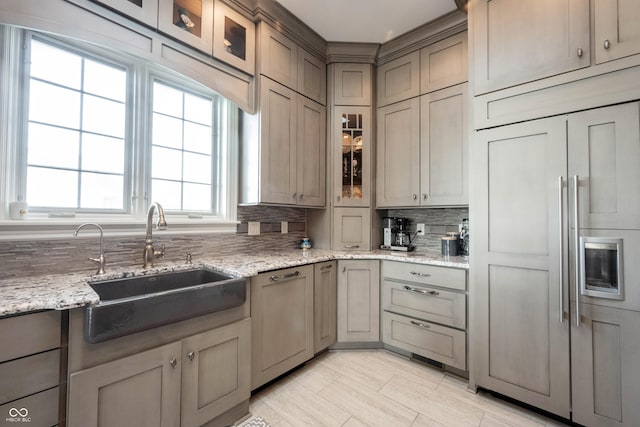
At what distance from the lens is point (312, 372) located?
2.21 meters

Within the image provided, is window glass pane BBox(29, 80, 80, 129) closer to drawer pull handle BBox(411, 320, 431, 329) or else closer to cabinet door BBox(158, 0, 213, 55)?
cabinet door BBox(158, 0, 213, 55)

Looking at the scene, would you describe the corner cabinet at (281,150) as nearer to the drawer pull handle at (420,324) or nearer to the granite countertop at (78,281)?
the granite countertop at (78,281)

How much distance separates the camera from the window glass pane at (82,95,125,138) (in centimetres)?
177

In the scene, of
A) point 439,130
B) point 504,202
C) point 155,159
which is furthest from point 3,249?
point 439,130

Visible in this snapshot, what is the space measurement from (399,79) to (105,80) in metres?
2.45

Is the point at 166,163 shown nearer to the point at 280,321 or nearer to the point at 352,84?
the point at 280,321

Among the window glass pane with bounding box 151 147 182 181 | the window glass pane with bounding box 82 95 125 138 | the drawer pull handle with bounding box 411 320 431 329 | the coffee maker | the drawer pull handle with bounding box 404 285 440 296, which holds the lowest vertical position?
the drawer pull handle with bounding box 411 320 431 329

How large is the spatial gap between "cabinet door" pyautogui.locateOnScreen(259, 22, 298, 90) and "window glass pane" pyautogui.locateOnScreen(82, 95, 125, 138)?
1103mm

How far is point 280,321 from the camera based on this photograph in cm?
201

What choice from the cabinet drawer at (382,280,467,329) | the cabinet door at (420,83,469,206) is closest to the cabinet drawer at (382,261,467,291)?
the cabinet drawer at (382,280,467,329)

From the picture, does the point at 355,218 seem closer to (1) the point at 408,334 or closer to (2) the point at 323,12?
(1) the point at 408,334

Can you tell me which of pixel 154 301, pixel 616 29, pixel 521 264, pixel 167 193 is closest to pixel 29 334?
pixel 154 301

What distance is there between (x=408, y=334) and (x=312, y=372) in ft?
2.84

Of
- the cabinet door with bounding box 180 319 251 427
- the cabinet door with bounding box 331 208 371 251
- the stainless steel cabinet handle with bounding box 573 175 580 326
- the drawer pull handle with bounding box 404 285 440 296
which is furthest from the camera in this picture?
the cabinet door with bounding box 331 208 371 251
